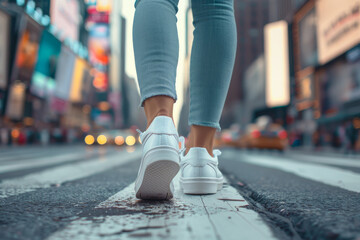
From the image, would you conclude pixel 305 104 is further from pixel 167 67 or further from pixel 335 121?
pixel 167 67

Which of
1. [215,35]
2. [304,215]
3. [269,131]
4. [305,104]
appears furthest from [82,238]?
[305,104]

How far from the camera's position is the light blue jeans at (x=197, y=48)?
120cm

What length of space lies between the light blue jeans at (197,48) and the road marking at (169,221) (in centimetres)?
38

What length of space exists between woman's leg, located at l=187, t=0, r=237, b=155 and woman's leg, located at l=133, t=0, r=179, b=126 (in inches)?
5.2

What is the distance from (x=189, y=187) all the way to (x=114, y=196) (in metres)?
0.28

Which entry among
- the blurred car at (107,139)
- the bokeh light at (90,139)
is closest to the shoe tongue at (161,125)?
the blurred car at (107,139)

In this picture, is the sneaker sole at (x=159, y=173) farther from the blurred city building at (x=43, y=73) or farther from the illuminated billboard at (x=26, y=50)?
the illuminated billboard at (x=26, y=50)

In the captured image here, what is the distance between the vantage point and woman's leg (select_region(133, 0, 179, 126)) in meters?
1.15

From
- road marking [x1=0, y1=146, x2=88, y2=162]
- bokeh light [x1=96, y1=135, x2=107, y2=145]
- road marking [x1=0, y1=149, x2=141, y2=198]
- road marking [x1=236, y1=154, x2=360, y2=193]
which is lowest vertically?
road marking [x1=0, y1=149, x2=141, y2=198]

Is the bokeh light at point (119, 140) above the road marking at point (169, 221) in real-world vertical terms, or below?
above

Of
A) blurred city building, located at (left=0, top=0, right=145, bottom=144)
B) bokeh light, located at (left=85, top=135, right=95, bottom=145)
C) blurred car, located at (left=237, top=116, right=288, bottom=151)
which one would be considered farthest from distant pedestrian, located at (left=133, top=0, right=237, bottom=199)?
bokeh light, located at (left=85, top=135, right=95, bottom=145)

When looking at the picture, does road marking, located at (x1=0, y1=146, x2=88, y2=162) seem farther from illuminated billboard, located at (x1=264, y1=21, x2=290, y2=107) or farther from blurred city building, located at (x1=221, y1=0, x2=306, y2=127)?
blurred city building, located at (x1=221, y1=0, x2=306, y2=127)

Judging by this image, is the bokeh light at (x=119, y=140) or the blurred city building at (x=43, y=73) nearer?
the blurred city building at (x=43, y=73)

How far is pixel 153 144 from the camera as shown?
3.52 ft
